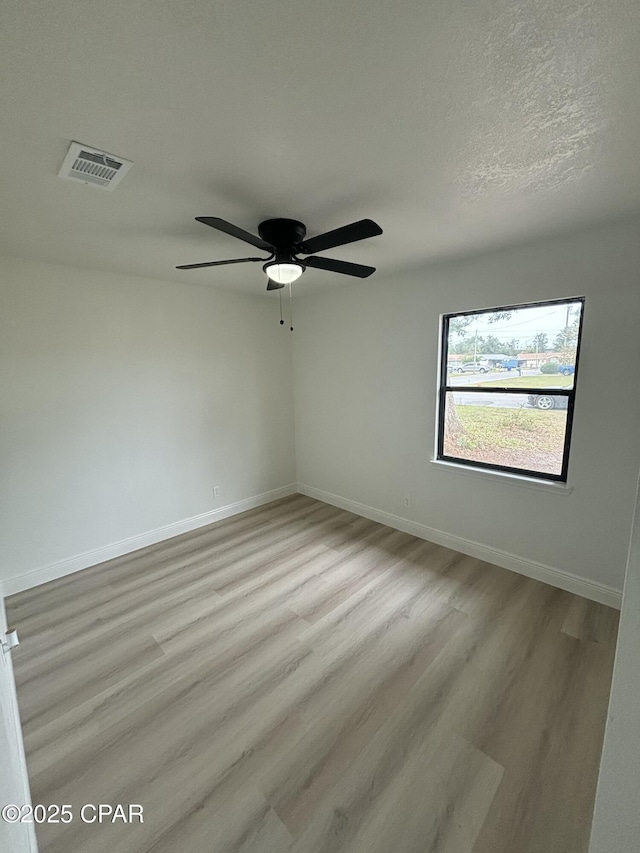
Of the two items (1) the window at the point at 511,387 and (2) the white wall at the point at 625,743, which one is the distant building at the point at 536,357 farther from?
(2) the white wall at the point at 625,743

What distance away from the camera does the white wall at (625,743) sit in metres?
0.52

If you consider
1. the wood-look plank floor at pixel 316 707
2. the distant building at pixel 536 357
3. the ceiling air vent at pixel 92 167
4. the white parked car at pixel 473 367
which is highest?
the ceiling air vent at pixel 92 167

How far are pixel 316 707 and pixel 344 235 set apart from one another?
2.32 metres

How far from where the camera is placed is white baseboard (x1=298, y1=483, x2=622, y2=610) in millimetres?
2387

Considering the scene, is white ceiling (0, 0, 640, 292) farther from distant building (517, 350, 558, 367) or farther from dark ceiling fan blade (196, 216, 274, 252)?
distant building (517, 350, 558, 367)

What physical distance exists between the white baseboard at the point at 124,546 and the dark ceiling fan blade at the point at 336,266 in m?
2.83

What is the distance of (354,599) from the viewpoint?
2.46 metres

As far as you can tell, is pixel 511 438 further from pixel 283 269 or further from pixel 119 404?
pixel 119 404

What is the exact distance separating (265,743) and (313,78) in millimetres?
2535

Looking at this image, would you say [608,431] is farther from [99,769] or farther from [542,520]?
[99,769]

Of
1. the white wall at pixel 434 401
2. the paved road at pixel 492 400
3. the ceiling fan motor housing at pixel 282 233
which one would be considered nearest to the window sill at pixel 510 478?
the white wall at pixel 434 401

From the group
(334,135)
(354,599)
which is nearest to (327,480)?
(354,599)

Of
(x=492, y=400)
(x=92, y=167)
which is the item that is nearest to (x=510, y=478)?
(x=492, y=400)

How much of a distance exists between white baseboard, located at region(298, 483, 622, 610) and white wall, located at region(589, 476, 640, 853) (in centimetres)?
229
